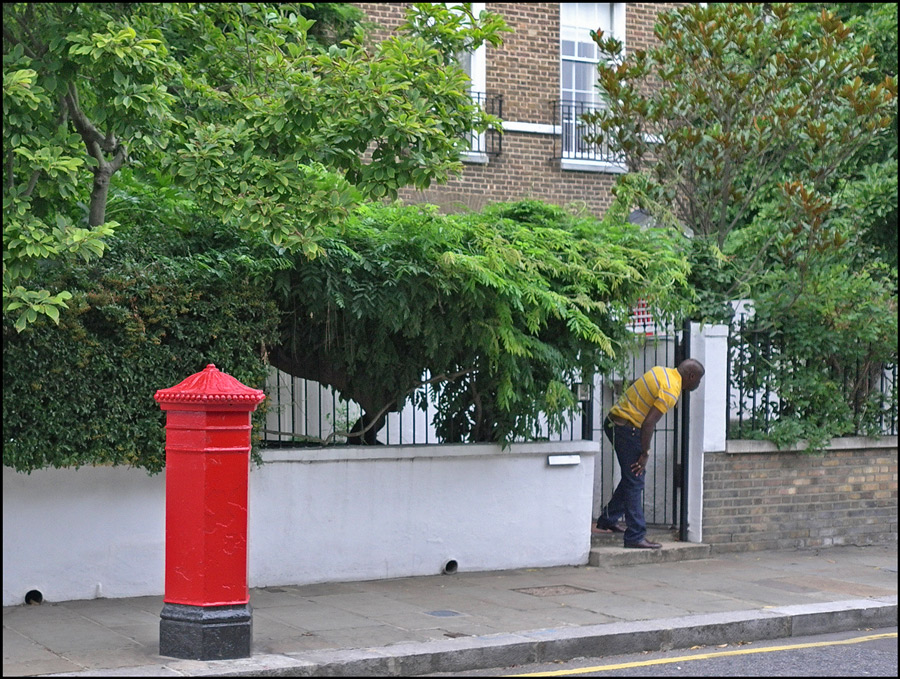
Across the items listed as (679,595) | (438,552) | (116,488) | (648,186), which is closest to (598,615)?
(679,595)

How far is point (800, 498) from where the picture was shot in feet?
40.5

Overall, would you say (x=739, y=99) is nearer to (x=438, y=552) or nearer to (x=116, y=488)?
(x=438, y=552)

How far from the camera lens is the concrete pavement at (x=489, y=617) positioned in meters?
7.05

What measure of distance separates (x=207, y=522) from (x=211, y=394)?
76cm

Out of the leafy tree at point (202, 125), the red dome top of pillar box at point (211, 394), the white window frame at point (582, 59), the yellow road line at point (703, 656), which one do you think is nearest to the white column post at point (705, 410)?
the yellow road line at point (703, 656)

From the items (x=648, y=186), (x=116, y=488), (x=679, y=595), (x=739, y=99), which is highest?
(x=739, y=99)

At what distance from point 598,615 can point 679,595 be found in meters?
1.21

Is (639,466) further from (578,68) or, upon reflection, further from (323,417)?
(578,68)

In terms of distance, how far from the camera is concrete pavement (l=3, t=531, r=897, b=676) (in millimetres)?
7055

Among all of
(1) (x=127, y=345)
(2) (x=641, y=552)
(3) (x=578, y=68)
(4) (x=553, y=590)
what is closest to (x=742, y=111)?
(2) (x=641, y=552)

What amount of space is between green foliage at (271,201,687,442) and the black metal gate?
1.11 m

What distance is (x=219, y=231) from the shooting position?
365 inches

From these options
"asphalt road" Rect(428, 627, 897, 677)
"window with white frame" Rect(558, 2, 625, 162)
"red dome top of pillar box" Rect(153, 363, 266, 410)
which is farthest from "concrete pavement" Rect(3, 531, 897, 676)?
"window with white frame" Rect(558, 2, 625, 162)

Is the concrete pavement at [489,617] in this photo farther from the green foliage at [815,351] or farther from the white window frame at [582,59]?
the white window frame at [582,59]
